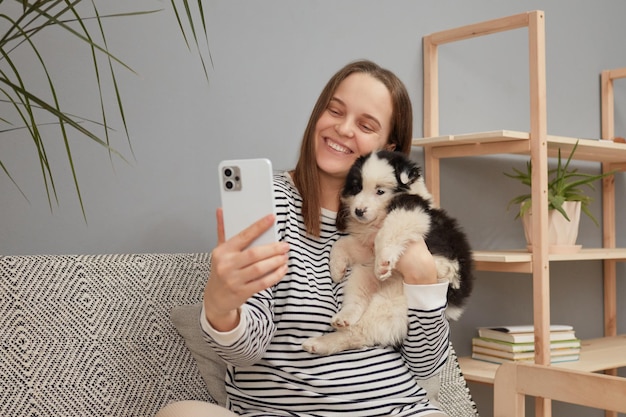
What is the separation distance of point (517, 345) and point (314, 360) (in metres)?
1.25

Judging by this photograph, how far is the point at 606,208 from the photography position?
3.36 metres

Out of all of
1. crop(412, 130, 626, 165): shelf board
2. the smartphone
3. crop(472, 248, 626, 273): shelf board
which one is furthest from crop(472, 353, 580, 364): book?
Answer: the smartphone

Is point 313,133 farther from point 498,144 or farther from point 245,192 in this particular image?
point 498,144

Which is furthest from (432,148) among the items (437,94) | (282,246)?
(282,246)

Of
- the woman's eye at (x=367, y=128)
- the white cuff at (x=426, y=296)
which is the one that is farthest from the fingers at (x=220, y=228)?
the woman's eye at (x=367, y=128)

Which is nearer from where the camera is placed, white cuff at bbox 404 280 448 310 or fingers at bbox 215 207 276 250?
fingers at bbox 215 207 276 250

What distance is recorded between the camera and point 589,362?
2.61 m

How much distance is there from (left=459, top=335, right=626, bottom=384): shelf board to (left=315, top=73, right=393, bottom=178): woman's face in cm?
100

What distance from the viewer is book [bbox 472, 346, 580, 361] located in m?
2.49

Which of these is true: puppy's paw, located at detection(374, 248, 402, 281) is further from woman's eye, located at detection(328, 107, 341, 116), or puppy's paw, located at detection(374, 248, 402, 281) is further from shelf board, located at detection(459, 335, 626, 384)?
shelf board, located at detection(459, 335, 626, 384)

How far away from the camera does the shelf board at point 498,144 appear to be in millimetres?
2352

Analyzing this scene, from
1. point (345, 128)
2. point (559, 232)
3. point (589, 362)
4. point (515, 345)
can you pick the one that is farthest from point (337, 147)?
point (589, 362)

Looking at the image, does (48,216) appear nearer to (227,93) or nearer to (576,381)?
(227,93)

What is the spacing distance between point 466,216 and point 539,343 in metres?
0.59
